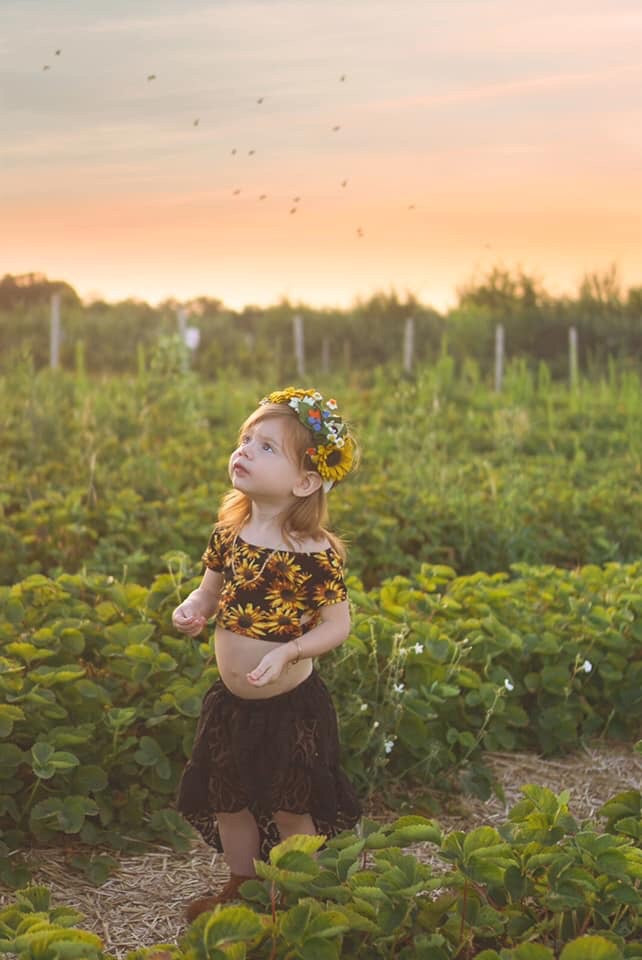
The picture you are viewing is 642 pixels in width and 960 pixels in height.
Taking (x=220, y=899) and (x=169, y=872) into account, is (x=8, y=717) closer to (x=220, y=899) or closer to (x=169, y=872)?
(x=169, y=872)

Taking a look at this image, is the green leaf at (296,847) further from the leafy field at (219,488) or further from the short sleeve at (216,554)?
the leafy field at (219,488)

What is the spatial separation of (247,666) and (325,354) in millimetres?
19105

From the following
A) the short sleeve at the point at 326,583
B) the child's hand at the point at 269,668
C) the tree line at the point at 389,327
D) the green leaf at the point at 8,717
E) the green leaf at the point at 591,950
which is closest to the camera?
the green leaf at the point at 591,950

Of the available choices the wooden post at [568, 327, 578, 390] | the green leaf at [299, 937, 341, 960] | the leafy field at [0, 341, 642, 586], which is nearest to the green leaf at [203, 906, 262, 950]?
the green leaf at [299, 937, 341, 960]

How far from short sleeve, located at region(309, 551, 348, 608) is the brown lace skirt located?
0.77 feet

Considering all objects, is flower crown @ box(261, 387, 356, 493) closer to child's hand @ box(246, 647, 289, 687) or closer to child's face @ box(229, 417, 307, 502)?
child's face @ box(229, 417, 307, 502)

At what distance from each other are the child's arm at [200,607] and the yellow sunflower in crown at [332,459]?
1.30 feet

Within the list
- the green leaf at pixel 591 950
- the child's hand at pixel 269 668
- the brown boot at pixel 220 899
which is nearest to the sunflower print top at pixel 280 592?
the child's hand at pixel 269 668

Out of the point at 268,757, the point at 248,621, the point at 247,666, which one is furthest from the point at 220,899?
the point at 248,621

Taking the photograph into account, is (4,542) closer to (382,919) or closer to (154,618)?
(154,618)

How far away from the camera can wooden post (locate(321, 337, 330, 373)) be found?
71.3 feet

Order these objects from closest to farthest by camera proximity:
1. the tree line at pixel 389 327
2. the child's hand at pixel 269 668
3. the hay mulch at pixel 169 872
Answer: the child's hand at pixel 269 668
the hay mulch at pixel 169 872
the tree line at pixel 389 327

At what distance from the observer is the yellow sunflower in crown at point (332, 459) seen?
2.89m

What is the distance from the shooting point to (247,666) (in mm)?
2875
